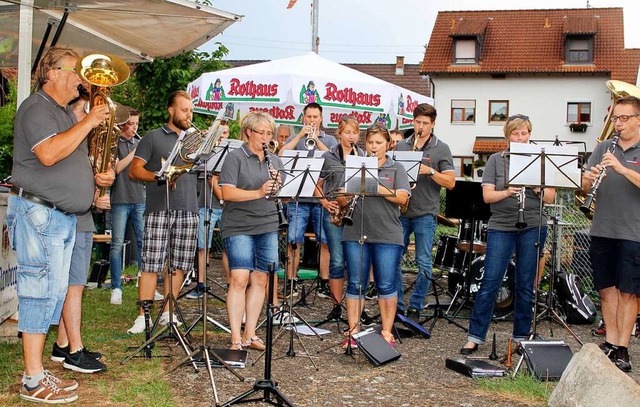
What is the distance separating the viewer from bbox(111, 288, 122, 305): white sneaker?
873 centimetres

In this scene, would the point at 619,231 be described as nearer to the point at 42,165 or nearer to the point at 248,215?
the point at 248,215

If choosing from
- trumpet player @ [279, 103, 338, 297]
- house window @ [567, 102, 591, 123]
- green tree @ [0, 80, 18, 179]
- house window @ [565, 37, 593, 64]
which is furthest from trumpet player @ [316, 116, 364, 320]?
house window @ [565, 37, 593, 64]

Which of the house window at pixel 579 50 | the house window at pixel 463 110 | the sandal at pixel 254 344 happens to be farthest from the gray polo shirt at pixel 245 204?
the house window at pixel 579 50

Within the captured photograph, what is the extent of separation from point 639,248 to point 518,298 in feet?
3.58

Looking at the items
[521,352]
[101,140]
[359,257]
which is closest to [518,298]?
[521,352]

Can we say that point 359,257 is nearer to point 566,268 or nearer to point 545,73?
point 566,268

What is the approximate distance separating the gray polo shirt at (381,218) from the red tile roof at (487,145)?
31.2 m

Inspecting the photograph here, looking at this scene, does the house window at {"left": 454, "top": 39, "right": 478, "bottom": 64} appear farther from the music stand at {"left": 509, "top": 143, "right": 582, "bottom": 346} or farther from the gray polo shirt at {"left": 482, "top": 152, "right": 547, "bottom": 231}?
the music stand at {"left": 509, "top": 143, "right": 582, "bottom": 346}

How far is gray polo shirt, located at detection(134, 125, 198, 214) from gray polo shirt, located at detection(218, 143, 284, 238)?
65 cm

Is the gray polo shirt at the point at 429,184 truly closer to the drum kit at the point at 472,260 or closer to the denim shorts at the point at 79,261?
the drum kit at the point at 472,260

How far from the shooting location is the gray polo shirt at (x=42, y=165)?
16.0ft

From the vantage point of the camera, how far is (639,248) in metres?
6.36

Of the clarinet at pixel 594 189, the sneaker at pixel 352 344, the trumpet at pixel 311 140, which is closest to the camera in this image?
the clarinet at pixel 594 189

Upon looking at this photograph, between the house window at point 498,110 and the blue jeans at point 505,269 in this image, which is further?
the house window at point 498,110
